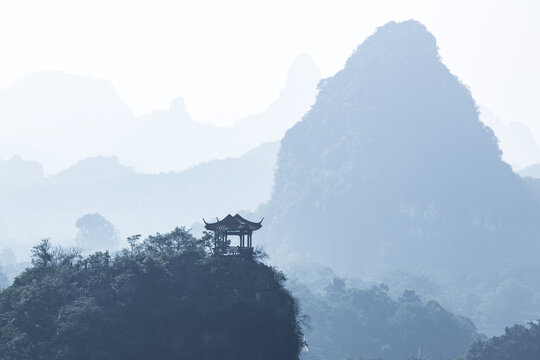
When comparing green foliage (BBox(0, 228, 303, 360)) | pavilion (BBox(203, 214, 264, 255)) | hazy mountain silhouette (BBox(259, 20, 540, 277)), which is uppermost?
hazy mountain silhouette (BBox(259, 20, 540, 277))

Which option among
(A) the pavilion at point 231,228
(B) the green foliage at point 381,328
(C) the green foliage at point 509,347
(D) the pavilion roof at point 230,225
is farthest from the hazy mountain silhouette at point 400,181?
(D) the pavilion roof at point 230,225

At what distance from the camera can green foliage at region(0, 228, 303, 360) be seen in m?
45.1

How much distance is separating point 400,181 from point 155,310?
4246 inches

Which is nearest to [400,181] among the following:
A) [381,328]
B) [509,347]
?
[381,328]

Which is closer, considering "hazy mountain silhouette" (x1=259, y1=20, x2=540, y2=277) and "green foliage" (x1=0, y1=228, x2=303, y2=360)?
"green foliage" (x1=0, y1=228, x2=303, y2=360)

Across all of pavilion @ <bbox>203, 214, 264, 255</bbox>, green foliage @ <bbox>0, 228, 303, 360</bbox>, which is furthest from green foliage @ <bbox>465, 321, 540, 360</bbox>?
pavilion @ <bbox>203, 214, 264, 255</bbox>

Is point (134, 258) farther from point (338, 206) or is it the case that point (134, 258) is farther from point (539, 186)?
point (539, 186)

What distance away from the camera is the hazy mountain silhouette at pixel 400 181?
145 metres

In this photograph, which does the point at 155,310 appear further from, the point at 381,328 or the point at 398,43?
the point at 398,43

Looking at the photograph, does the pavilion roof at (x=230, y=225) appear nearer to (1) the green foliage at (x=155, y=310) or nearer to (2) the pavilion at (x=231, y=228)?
(2) the pavilion at (x=231, y=228)

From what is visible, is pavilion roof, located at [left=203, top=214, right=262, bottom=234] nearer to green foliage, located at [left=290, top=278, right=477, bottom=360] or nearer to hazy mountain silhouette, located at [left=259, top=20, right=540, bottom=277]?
green foliage, located at [left=290, top=278, right=477, bottom=360]

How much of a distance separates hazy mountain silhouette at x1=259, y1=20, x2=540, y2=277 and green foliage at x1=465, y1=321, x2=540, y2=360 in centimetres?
5762

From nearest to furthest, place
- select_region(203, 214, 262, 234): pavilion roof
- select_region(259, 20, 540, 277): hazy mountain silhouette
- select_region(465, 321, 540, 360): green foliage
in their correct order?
select_region(203, 214, 262, 234): pavilion roof < select_region(465, 321, 540, 360): green foliage < select_region(259, 20, 540, 277): hazy mountain silhouette

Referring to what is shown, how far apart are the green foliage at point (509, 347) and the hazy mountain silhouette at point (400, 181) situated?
189 ft
